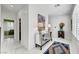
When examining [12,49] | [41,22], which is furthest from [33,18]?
[12,49]

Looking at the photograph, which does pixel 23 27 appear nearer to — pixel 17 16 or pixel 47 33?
pixel 17 16

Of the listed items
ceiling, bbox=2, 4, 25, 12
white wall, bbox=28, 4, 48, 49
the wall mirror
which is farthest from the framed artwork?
the wall mirror

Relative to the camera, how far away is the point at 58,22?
1763mm

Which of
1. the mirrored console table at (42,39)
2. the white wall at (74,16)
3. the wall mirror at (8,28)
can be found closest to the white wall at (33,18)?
the mirrored console table at (42,39)

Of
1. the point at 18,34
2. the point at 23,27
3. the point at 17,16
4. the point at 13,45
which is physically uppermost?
the point at 17,16

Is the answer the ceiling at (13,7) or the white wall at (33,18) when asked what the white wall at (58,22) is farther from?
the ceiling at (13,7)

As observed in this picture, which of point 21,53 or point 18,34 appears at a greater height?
point 18,34

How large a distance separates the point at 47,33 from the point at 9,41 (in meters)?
0.81

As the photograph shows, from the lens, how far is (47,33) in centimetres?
181

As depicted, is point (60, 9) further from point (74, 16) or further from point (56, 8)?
point (74, 16)

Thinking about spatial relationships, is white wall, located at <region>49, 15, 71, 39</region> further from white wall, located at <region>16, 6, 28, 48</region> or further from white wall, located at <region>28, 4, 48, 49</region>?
white wall, located at <region>16, 6, 28, 48</region>
